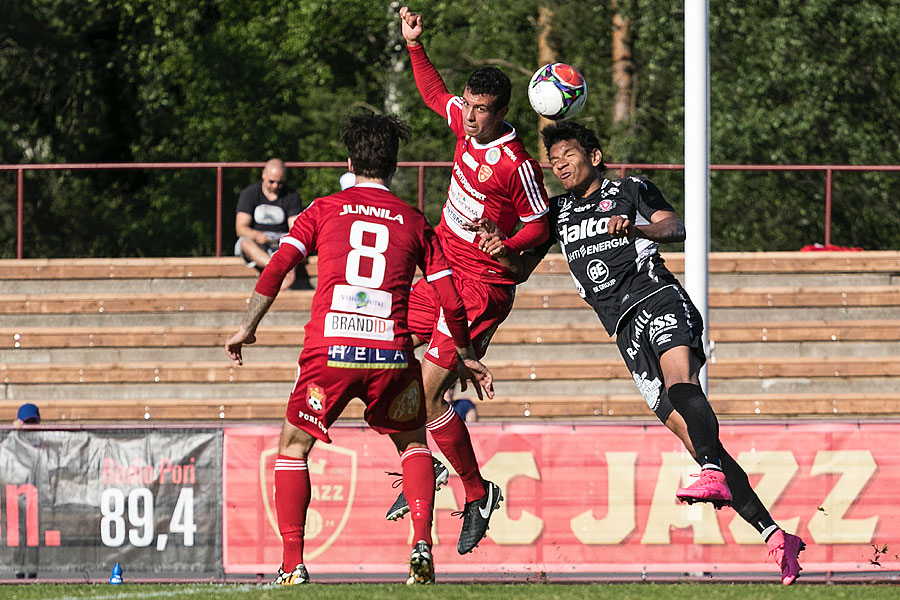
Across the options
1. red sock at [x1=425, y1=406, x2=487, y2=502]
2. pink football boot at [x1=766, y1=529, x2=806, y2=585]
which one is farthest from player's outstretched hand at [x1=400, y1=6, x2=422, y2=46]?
pink football boot at [x1=766, y1=529, x2=806, y2=585]

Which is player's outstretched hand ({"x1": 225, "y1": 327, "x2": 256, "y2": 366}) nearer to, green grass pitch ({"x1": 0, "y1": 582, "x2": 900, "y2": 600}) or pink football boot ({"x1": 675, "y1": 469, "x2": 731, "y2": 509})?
green grass pitch ({"x1": 0, "y1": 582, "x2": 900, "y2": 600})

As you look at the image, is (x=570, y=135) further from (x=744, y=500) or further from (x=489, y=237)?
(x=744, y=500)

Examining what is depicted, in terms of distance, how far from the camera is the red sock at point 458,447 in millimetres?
8148

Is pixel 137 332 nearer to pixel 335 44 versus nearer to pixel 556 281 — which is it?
pixel 556 281

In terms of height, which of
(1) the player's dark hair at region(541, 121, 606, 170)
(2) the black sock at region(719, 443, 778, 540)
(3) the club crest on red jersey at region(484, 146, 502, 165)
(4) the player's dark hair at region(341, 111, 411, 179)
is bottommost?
(2) the black sock at region(719, 443, 778, 540)

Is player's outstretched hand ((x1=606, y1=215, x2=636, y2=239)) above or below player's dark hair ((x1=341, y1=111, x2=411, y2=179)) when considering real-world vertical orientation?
below

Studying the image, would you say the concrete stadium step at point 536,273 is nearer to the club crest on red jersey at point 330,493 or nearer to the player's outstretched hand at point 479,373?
the club crest on red jersey at point 330,493

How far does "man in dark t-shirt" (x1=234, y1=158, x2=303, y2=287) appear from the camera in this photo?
15609 mm

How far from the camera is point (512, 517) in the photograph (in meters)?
10.1

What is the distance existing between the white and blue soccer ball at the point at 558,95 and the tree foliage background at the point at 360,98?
47.1 ft

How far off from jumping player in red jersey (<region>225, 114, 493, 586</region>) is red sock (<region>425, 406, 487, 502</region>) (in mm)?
854

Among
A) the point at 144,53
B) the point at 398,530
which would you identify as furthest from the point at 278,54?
the point at 398,530

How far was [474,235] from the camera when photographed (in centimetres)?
812

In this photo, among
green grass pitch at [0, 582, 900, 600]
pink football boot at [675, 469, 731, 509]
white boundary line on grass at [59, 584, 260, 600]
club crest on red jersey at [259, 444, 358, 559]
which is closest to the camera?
green grass pitch at [0, 582, 900, 600]
